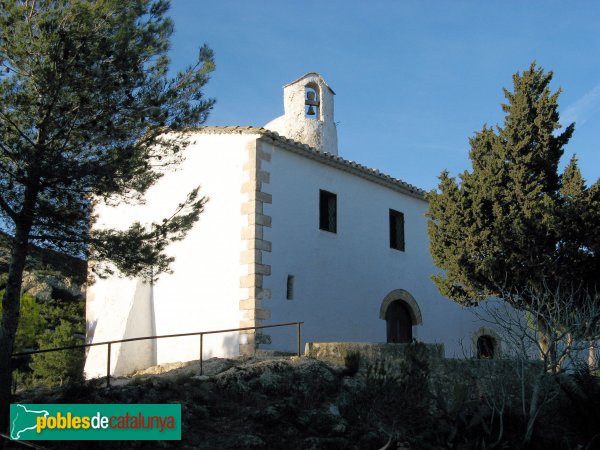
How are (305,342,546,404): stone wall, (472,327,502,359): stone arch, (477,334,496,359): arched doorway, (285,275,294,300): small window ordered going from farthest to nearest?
(477,334,496,359): arched doorway → (472,327,502,359): stone arch → (285,275,294,300): small window → (305,342,546,404): stone wall

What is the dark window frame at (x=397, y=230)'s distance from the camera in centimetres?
1908

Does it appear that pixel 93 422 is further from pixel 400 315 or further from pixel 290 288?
pixel 400 315

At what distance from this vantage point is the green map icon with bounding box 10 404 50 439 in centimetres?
852

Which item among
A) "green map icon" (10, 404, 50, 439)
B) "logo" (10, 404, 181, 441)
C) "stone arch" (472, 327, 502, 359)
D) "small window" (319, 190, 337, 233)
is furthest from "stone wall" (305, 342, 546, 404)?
"stone arch" (472, 327, 502, 359)

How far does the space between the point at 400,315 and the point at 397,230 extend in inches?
92.8

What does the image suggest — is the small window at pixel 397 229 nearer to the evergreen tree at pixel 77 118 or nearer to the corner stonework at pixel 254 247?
the corner stonework at pixel 254 247

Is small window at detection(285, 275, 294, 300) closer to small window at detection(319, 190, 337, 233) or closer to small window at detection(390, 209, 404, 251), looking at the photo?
small window at detection(319, 190, 337, 233)

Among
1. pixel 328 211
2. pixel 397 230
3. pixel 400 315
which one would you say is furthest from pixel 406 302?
pixel 328 211

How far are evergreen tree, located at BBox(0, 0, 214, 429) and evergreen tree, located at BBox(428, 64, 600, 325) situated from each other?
25.3 feet

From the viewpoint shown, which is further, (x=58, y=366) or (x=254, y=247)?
(x=58, y=366)

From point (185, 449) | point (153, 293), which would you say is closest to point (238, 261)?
point (153, 293)

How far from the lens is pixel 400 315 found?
18750 millimetres

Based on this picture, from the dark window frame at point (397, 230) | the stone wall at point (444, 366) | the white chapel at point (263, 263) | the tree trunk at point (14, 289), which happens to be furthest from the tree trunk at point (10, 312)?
the dark window frame at point (397, 230)

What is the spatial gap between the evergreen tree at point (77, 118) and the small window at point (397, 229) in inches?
391
